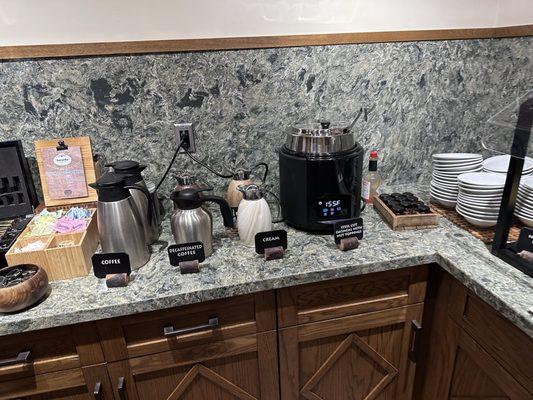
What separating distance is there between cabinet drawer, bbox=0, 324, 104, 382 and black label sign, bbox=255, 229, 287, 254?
48 centimetres

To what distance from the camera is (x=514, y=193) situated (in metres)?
0.98

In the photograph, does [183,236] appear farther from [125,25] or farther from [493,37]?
[493,37]

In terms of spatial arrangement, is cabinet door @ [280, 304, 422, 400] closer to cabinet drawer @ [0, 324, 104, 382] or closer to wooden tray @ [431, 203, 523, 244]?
wooden tray @ [431, 203, 523, 244]

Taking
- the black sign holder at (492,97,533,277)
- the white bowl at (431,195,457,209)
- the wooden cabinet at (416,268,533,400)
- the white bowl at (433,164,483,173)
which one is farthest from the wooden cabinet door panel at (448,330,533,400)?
the white bowl at (433,164,483,173)

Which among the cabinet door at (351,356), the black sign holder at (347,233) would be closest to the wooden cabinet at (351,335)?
the cabinet door at (351,356)

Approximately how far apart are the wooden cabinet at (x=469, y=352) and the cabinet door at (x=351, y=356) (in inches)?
2.7

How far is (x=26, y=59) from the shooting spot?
1201mm

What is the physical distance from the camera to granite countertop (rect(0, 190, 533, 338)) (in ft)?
2.97

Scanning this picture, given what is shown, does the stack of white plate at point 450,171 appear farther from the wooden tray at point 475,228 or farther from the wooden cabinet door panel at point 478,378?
the wooden cabinet door panel at point 478,378

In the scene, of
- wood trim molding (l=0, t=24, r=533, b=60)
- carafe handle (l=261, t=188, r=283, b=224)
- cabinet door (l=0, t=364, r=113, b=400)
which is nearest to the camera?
cabinet door (l=0, t=364, r=113, b=400)

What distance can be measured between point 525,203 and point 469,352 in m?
0.47

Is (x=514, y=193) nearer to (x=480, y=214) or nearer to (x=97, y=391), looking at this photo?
(x=480, y=214)

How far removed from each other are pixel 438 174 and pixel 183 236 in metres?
0.95

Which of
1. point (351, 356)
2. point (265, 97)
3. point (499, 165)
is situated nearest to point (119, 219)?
point (265, 97)
